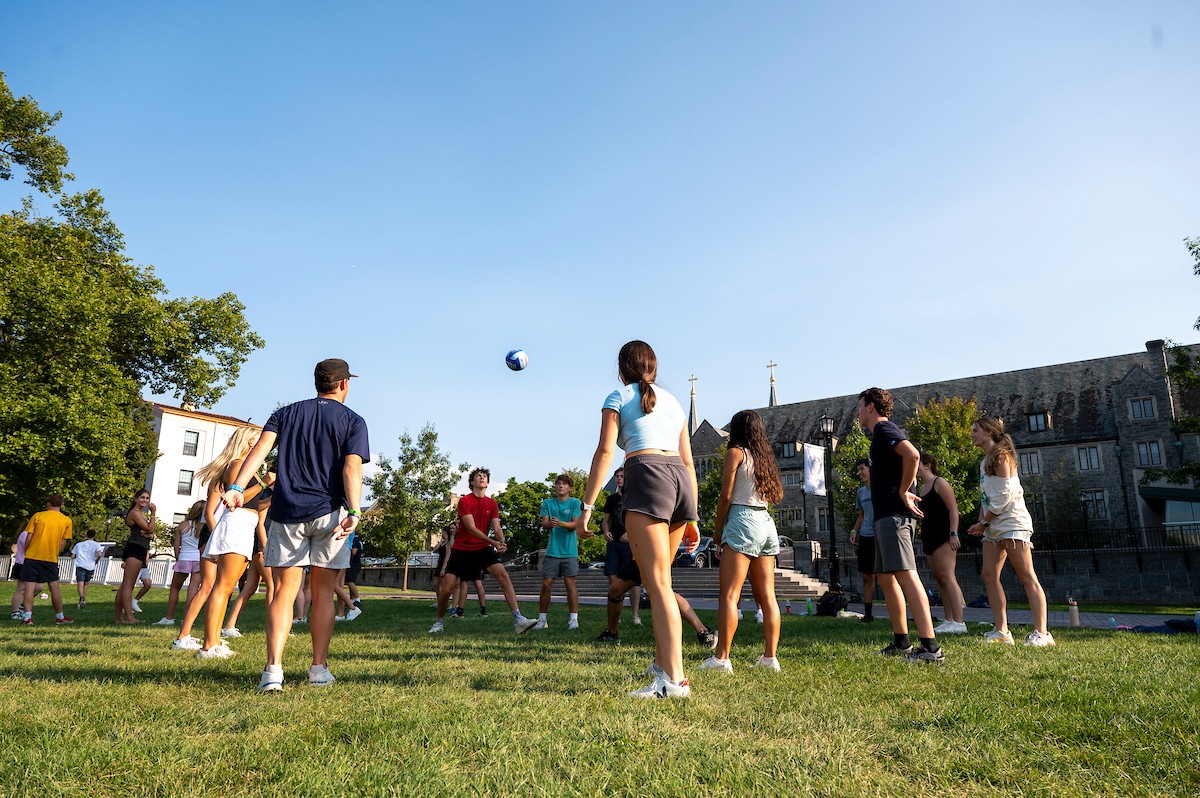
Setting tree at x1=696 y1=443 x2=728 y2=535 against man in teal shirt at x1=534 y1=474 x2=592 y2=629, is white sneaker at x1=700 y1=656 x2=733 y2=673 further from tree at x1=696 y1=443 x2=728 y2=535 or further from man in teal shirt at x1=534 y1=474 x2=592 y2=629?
tree at x1=696 y1=443 x2=728 y2=535

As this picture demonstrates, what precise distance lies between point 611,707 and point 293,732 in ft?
4.70

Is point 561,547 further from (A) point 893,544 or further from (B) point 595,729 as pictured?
(B) point 595,729

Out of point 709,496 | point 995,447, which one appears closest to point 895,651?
point 995,447

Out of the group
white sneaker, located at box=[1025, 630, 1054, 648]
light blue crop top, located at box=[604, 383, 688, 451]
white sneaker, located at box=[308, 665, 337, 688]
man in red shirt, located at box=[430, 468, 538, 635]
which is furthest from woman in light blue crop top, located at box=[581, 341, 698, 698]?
man in red shirt, located at box=[430, 468, 538, 635]

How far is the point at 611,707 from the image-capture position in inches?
140

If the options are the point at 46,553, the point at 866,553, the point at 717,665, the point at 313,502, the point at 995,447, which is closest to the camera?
the point at 313,502

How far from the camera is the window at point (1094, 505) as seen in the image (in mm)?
44781

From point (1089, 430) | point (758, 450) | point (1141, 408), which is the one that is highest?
point (1141, 408)

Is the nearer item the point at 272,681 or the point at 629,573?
the point at 272,681

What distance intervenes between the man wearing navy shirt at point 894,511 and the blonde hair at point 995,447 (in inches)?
58.3

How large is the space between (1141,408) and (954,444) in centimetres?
1436

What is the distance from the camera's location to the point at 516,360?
447 inches

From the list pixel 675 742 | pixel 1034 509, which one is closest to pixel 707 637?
pixel 675 742

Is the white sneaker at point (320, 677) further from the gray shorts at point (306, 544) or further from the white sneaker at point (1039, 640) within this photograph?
the white sneaker at point (1039, 640)
